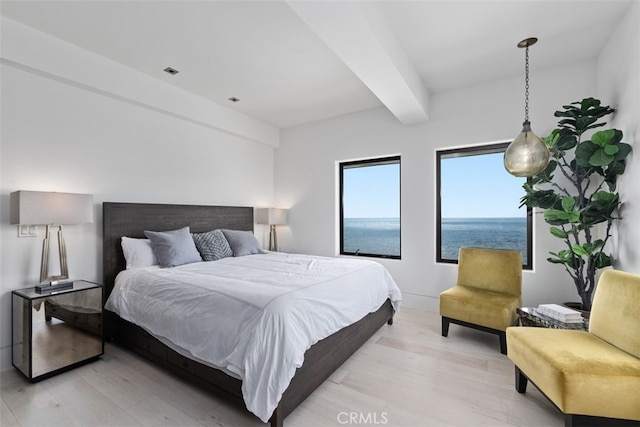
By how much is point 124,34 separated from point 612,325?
170 inches

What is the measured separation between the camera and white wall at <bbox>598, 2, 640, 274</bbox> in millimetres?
2191

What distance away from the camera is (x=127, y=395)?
205cm

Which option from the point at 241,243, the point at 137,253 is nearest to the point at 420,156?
the point at 241,243

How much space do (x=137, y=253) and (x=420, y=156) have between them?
3605 mm

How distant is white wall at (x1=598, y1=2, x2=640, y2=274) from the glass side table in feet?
1.90

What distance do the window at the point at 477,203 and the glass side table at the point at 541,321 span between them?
46.5 inches

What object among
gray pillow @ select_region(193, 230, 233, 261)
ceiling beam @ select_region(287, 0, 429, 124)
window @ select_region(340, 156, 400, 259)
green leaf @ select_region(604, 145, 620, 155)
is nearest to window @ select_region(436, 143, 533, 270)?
window @ select_region(340, 156, 400, 259)

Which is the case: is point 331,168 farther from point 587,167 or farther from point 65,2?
point 65,2

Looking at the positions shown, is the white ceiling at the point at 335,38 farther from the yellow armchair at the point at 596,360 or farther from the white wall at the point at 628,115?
the yellow armchair at the point at 596,360

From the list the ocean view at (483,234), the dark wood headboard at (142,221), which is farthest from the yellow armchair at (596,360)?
the dark wood headboard at (142,221)

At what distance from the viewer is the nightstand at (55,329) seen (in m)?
2.23

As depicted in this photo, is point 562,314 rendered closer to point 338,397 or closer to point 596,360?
point 596,360

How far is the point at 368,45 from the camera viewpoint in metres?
2.19

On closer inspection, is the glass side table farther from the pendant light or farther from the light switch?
the light switch
